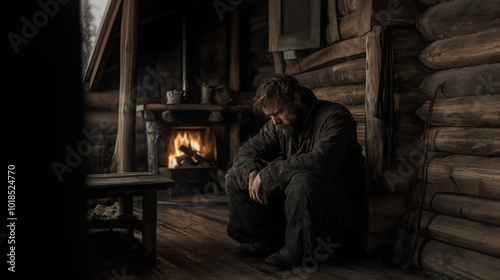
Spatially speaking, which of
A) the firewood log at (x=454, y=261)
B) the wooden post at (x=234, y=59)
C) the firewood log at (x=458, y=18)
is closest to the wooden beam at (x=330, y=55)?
the firewood log at (x=458, y=18)

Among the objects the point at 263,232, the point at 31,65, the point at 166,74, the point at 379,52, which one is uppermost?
the point at 166,74

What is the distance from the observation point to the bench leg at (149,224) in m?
3.59

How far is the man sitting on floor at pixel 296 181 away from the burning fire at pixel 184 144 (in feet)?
12.0

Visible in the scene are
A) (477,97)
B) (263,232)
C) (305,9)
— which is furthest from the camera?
(305,9)

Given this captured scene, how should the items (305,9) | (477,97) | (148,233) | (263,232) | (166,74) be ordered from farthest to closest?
(166,74) → (305,9) → (263,232) → (148,233) → (477,97)

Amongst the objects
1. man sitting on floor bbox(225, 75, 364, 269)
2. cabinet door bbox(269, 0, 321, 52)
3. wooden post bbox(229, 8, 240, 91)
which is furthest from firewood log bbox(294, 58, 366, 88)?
wooden post bbox(229, 8, 240, 91)

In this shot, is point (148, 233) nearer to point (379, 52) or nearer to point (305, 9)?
point (379, 52)

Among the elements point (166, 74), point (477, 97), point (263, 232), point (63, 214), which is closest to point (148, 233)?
point (263, 232)

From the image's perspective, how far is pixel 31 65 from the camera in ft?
2.45

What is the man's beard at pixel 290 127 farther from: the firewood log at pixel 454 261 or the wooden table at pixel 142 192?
the firewood log at pixel 454 261

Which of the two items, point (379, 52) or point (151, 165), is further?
point (151, 165)

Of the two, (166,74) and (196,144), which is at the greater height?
(166,74)

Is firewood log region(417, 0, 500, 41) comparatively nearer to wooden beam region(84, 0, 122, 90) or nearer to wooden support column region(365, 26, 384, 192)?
wooden support column region(365, 26, 384, 192)

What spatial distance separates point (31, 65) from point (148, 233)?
3.02 m
